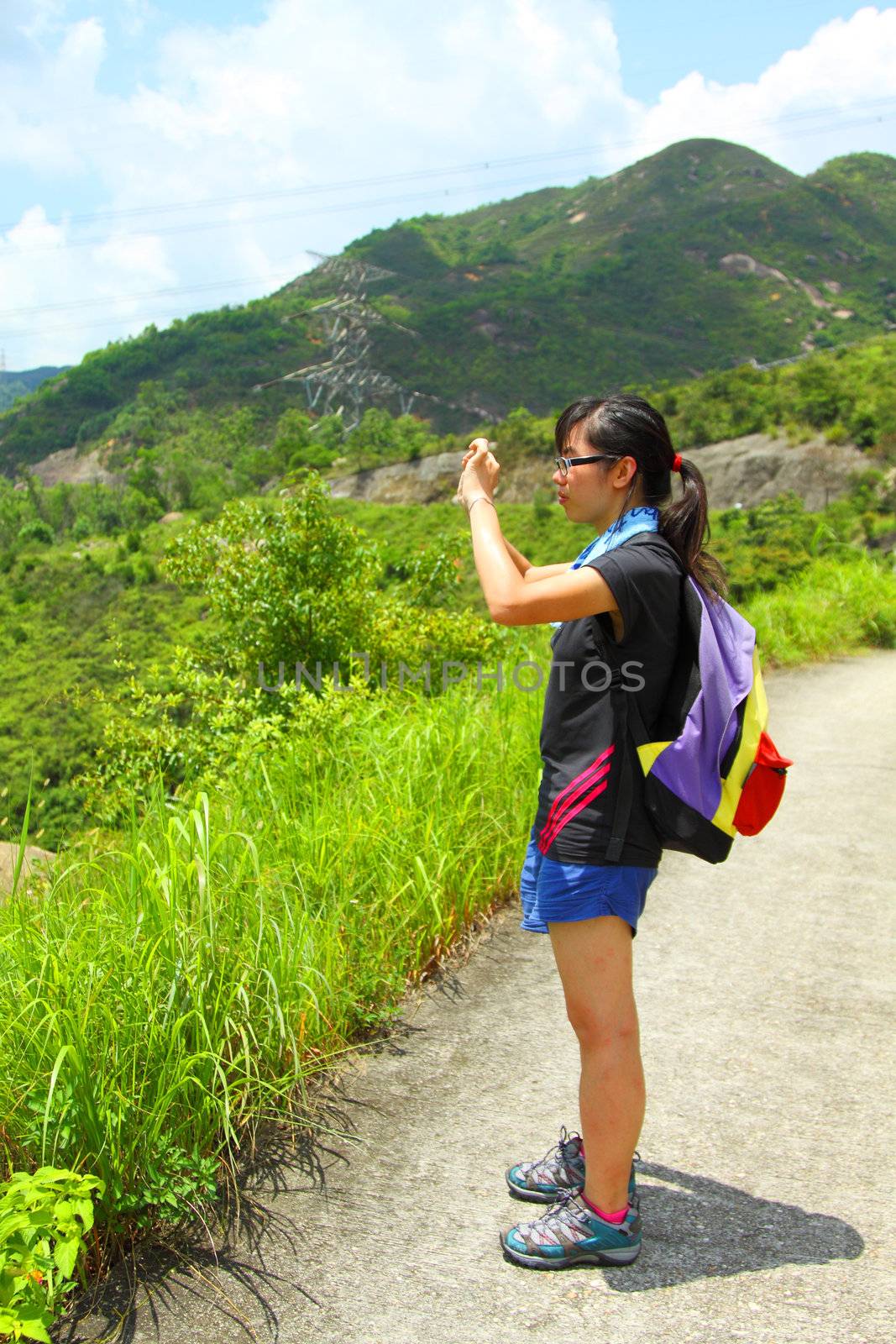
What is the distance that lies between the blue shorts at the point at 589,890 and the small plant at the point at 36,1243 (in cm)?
80

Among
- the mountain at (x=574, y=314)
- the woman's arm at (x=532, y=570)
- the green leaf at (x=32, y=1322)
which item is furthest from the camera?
the mountain at (x=574, y=314)

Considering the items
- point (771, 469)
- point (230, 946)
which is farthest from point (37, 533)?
point (230, 946)

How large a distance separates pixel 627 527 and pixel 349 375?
249 feet

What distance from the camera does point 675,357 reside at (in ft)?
241

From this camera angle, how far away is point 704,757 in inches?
65.3

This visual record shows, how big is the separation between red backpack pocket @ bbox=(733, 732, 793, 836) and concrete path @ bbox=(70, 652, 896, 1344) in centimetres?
75

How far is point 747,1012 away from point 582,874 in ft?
4.33

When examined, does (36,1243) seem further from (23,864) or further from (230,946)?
(23,864)

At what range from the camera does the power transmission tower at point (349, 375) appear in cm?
7381

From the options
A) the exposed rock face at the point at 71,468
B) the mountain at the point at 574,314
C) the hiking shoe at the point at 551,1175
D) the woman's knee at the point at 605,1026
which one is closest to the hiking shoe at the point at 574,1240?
the hiking shoe at the point at 551,1175

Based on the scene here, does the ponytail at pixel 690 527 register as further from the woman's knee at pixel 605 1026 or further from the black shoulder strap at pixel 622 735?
the woman's knee at pixel 605 1026

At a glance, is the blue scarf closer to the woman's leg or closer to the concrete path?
the woman's leg

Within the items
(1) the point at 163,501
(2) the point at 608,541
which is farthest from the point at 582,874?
(1) the point at 163,501

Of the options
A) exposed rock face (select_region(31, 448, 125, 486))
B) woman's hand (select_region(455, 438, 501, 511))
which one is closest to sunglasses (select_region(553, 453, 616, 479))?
woman's hand (select_region(455, 438, 501, 511))
